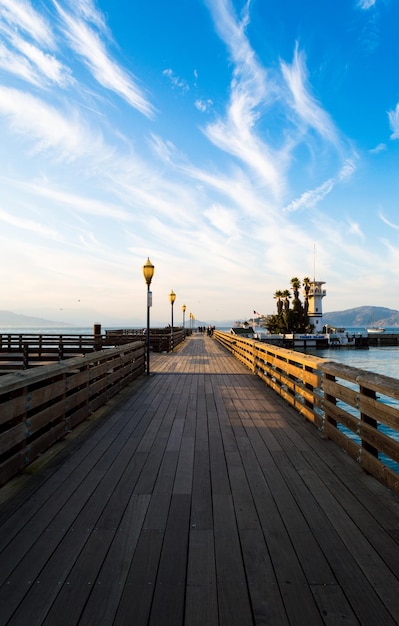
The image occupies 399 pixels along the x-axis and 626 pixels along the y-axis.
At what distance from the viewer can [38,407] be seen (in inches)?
202

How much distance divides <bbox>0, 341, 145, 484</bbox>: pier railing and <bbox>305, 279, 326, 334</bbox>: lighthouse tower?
74.5 m

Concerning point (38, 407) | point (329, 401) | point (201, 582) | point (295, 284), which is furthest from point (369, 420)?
point (295, 284)

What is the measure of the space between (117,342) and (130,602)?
18403 millimetres

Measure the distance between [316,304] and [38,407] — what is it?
7700 centimetres

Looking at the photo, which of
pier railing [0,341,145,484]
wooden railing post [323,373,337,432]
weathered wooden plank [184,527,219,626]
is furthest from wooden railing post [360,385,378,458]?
pier railing [0,341,145,484]

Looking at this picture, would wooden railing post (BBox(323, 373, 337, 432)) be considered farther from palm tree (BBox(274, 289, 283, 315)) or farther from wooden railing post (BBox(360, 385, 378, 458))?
palm tree (BBox(274, 289, 283, 315))

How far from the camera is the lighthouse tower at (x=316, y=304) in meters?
76.9

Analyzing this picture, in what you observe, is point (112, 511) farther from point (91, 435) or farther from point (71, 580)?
point (91, 435)

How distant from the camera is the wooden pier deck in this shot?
6.57 feet

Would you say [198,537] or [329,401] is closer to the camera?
[198,537]

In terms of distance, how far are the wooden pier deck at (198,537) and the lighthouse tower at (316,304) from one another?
247 ft

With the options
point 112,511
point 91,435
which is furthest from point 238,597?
point 91,435

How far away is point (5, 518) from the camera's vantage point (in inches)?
116

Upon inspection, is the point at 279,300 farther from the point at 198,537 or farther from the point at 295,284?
the point at 198,537
